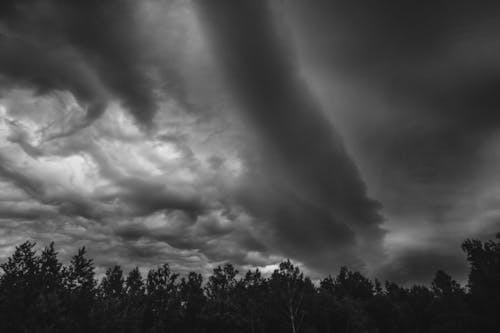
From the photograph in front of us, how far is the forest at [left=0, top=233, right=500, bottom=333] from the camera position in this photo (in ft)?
141

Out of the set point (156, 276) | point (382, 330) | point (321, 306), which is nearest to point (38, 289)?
point (156, 276)

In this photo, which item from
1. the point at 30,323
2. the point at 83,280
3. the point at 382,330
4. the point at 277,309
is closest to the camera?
the point at 30,323

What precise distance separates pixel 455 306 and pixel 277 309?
1706 inches

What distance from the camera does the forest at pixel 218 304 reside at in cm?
4294

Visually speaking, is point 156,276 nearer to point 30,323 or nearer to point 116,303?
point 116,303

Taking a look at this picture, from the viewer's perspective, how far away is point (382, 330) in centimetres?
9675

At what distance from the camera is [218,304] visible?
242 ft

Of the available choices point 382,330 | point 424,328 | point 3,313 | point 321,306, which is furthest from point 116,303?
point 424,328

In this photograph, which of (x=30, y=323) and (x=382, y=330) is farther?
(x=382, y=330)

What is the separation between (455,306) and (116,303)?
76573 mm

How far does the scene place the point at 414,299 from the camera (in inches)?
4213

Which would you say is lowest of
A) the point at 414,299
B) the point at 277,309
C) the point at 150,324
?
the point at 150,324

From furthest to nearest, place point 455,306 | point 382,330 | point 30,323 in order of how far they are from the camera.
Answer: point 382,330 < point 455,306 < point 30,323

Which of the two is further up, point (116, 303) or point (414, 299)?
point (414, 299)
